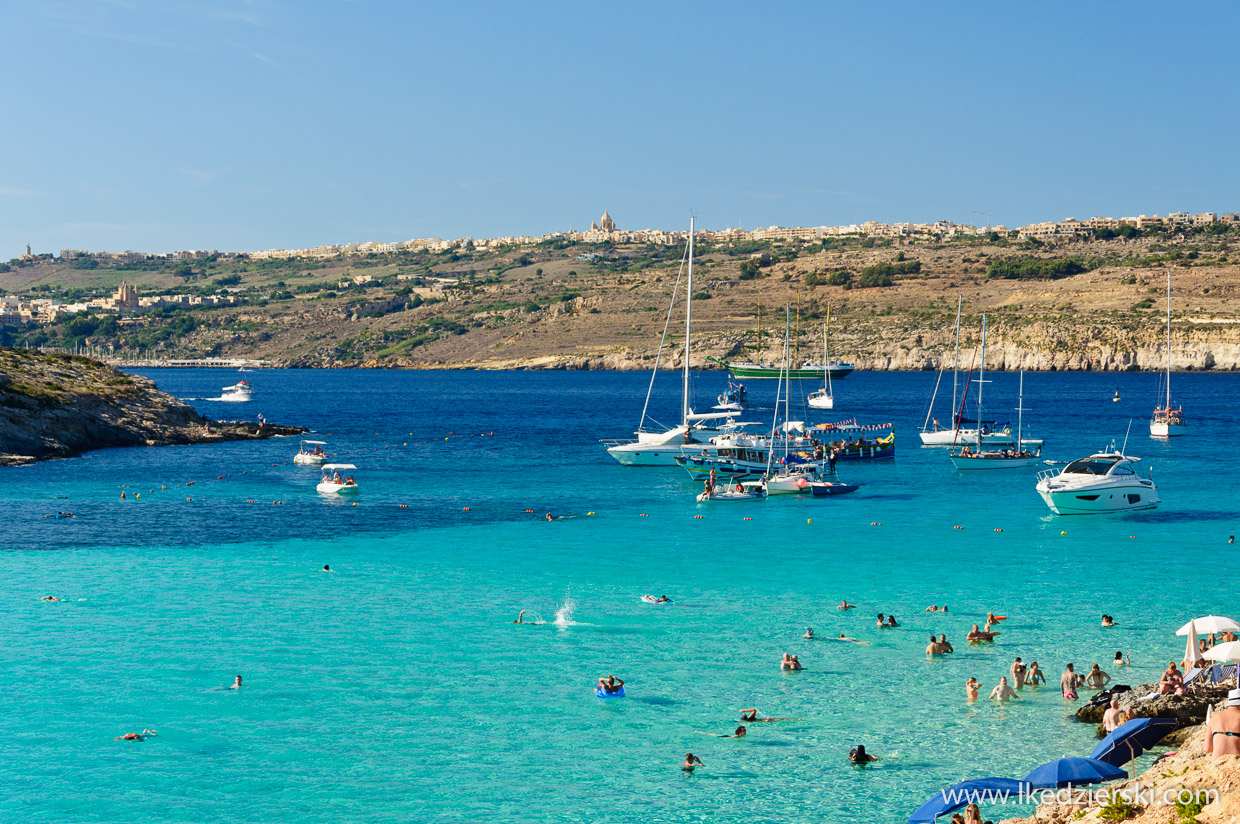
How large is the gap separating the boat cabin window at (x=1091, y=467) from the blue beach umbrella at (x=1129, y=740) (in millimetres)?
34048

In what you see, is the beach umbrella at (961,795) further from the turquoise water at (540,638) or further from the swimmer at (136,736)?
the swimmer at (136,736)

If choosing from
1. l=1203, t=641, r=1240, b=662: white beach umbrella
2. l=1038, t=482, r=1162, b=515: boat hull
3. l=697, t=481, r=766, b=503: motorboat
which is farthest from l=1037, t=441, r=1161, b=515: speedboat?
l=1203, t=641, r=1240, b=662: white beach umbrella

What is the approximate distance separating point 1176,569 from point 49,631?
37897 mm

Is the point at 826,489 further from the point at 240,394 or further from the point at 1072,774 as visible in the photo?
the point at 240,394

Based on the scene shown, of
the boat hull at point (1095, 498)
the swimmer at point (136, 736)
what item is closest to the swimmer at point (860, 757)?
the swimmer at point (136, 736)

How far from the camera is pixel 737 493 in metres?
57.6

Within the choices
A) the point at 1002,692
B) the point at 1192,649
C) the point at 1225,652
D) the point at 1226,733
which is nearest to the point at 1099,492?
the point at 1192,649

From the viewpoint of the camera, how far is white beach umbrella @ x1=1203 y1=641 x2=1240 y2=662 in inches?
947

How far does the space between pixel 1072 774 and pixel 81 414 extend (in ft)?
254

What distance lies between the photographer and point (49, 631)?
31562 millimetres

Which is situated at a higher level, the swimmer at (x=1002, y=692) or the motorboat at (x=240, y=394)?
the motorboat at (x=240, y=394)

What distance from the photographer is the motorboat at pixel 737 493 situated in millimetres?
56844

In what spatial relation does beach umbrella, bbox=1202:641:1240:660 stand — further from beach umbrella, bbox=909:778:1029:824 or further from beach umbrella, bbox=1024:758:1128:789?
beach umbrella, bbox=909:778:1029:824

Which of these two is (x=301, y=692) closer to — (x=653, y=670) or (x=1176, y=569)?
(x=653, y=670)
